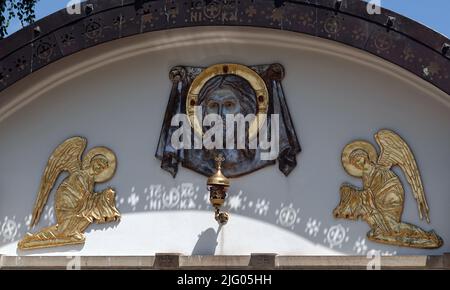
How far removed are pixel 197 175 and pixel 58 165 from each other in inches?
66.1

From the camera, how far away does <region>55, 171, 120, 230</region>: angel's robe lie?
11.1 meters

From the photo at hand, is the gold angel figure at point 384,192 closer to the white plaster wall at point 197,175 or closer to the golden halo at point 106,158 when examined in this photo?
the white plaster wall at point 197,175

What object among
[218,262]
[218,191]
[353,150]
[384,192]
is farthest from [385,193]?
[218,262]

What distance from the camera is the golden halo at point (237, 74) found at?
10906 mm

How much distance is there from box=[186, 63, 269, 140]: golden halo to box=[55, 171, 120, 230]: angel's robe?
1.30m

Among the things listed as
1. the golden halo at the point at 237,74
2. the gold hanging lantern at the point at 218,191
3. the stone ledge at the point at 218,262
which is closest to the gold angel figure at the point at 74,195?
the stone ledge at the point at 218,262

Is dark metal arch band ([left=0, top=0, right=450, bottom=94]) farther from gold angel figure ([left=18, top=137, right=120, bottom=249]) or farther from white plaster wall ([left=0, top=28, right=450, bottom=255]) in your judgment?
gold angel figure ([left=18, top=137, right=120, bottom=249])

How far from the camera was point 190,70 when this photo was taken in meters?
11.2

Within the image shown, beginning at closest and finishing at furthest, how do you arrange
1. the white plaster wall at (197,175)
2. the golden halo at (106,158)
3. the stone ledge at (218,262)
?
1. the stone ledge at (218,262)
2. the white plaster wall at (197,175)
3. the golden halo at (106,158)

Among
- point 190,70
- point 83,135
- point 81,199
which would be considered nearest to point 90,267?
point 81,199

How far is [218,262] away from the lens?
34.7ft

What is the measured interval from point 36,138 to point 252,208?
2.78 metres

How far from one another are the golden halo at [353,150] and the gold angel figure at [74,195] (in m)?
2.65

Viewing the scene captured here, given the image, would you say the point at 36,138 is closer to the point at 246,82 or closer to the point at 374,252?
the point at 246,82
